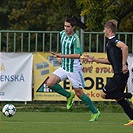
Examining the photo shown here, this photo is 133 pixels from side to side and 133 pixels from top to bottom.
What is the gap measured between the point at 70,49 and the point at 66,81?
436 cm

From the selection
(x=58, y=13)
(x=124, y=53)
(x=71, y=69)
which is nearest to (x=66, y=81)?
(x=71, y=69)

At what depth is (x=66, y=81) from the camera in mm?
20484

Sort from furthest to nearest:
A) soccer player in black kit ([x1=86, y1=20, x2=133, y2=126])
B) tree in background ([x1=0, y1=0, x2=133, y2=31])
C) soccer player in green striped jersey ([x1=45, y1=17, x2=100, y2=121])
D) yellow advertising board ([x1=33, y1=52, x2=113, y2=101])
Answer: tree in background ([x1=0, y1=0, x2=133, y2=31]), yellow advertising board ([x1=33, y1=52, x2=113, y2=101]), soccer player in green striped jersey ([x1=45, y1=17, x2=100, y2=121]), soccer player in black kit ([x1=86, y1=20, x2=133, y2=126])

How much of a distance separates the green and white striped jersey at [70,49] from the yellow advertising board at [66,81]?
3.88 metres

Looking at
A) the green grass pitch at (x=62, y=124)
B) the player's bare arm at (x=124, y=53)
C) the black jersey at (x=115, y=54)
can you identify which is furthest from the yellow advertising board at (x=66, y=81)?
the player's bare arm at (x=124, y=53)

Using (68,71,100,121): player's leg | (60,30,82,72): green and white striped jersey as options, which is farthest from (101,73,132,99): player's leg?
(60,30,82,72): green and white striped jersey

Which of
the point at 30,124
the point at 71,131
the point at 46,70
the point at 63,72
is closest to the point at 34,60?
the point at 46,70

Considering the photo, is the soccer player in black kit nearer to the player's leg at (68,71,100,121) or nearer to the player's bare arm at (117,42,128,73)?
the player's bare arm at (117,42,128,73)

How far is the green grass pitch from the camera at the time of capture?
43.2 feet

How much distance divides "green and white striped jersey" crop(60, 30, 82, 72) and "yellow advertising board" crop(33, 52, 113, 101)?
3879mm

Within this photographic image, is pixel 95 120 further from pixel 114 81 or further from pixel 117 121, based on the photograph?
pixel 114 81

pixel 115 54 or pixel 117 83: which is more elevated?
pixel 115 54

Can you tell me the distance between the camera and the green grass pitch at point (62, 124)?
43.2 feet

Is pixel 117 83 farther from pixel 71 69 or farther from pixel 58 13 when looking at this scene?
pixel 58 13
